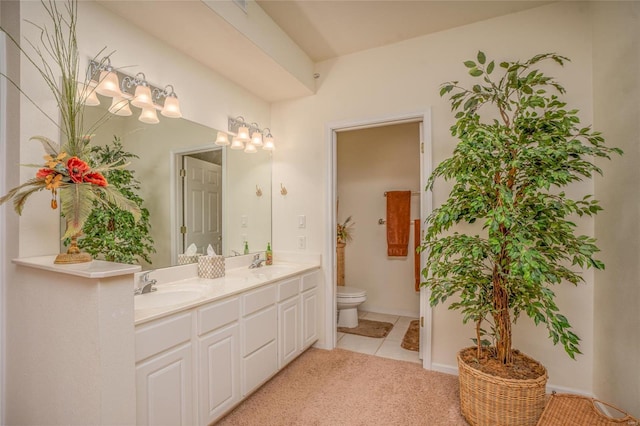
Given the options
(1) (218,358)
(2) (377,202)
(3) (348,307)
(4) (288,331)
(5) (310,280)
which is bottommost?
(3) (348,307)

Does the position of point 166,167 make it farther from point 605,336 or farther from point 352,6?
point 605,336

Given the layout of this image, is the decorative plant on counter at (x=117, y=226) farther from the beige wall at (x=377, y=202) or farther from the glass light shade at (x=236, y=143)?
the beige wall at (x=377, y=202)

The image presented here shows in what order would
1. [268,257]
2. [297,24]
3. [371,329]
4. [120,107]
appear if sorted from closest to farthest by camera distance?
[120,107], [297,24], [268,257], [371,329]

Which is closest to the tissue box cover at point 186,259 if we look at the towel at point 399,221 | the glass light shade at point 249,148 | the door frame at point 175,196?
the door frame at point 175,196

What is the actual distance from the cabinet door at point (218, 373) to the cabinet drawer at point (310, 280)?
0.84 metres

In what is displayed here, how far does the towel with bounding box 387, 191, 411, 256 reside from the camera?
370 cm

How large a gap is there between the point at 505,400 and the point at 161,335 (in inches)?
71.0

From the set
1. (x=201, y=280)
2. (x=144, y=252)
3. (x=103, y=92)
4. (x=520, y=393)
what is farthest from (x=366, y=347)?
(x=103, y=92)

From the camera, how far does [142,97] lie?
177cm

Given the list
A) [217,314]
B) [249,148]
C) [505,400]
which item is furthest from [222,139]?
[505,400]

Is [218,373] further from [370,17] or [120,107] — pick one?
[370,17]

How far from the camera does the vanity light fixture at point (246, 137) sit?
8.52ft

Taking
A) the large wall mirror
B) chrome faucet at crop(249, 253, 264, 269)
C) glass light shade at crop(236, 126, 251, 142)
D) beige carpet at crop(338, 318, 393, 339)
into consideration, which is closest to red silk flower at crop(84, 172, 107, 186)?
the large wall mirror

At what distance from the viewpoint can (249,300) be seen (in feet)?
6.40
